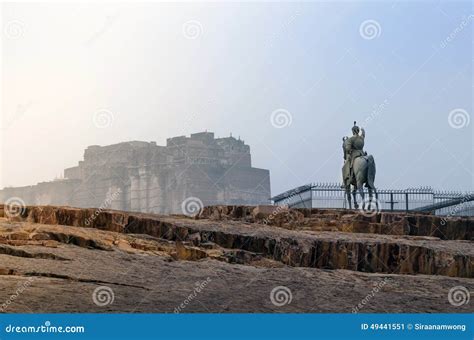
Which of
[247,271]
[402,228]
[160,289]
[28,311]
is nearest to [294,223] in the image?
[402,228]

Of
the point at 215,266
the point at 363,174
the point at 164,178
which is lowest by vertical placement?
the point at 215,266

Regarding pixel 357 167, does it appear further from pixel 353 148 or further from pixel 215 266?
pixel 215 266

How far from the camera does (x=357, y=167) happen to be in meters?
30.5

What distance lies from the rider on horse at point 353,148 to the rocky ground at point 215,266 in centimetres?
626

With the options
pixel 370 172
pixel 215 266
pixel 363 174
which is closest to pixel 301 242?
pixel 215 266

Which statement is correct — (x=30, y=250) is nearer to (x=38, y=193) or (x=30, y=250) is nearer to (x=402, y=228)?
(x=402, y=228)

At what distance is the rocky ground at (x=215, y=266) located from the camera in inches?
607

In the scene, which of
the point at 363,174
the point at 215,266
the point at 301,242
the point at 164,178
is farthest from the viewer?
the point at 164,178

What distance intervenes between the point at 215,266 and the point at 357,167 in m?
13.5

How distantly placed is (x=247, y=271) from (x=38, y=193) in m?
102

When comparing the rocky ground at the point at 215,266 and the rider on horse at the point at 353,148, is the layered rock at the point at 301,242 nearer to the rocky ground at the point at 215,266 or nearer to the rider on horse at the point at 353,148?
the rocky ground at the point at 215,266

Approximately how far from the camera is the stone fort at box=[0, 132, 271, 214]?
102m

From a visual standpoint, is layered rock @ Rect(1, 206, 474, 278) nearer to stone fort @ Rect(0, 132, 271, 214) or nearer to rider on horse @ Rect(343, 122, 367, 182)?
rider on horse @ Rect(343, 122, 367, 182)

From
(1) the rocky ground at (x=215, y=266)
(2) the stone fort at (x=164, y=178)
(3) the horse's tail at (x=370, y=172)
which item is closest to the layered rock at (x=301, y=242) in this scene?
(1) the rocky ground at (x=215, y=266)
